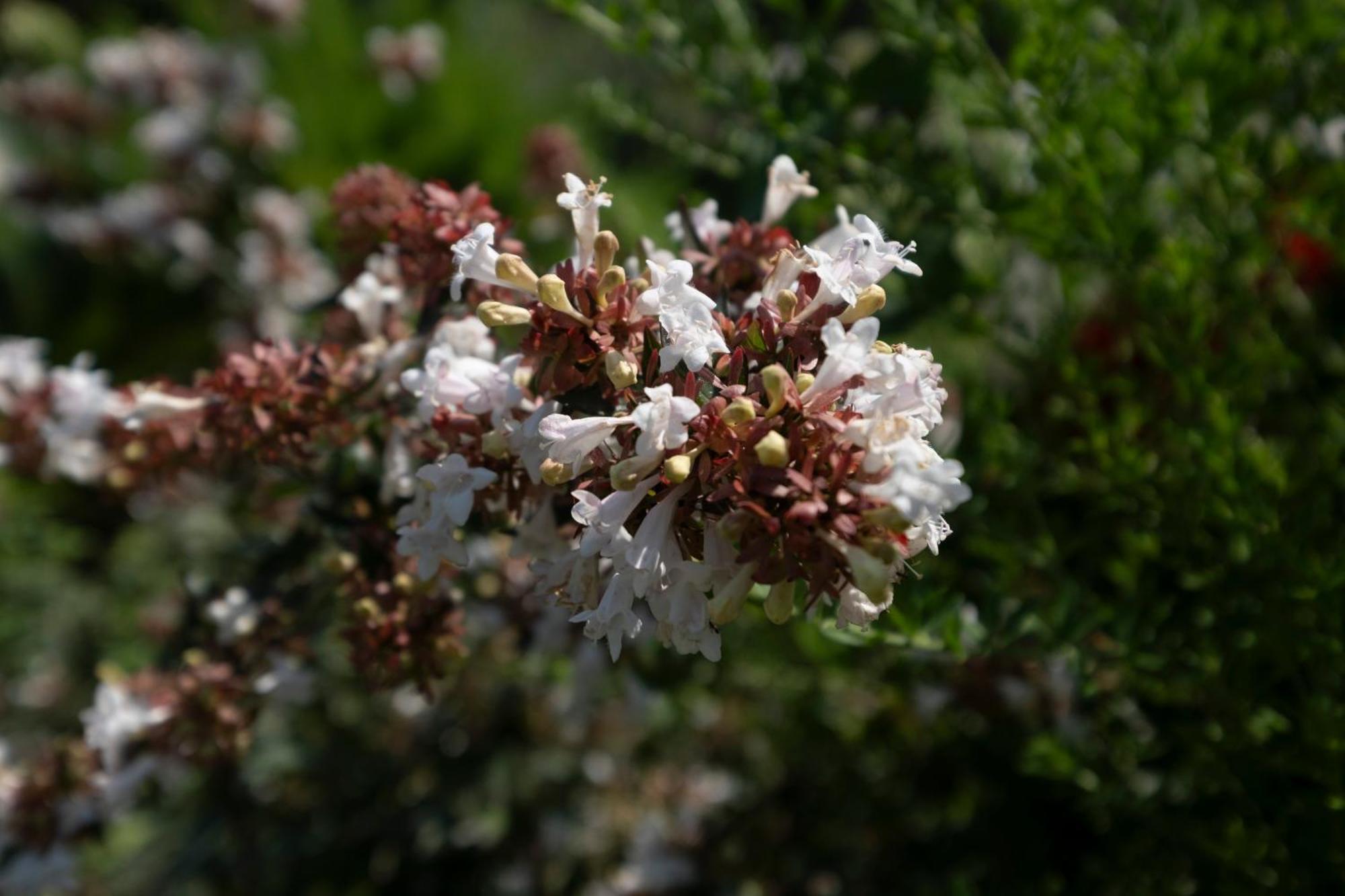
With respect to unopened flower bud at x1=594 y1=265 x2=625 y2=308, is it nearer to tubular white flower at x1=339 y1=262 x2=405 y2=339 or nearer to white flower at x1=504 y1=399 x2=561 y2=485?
white flower at x1=504 y1=399 x2=561 y2=485

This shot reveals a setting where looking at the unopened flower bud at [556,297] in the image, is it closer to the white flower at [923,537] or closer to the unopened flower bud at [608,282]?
the unopened flower bud at [608,282]

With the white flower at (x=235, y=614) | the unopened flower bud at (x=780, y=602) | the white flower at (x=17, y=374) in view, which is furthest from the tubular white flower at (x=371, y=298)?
the white flower at (x=17, y=374)

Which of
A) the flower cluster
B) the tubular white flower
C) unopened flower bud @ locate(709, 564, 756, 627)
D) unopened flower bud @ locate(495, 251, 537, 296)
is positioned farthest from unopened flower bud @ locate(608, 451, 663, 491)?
the tubular white flower

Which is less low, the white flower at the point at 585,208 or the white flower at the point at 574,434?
the white flower at the point at 585,208

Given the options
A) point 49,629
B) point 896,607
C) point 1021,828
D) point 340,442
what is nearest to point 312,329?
point 340,442

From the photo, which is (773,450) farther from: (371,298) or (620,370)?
(371,298)

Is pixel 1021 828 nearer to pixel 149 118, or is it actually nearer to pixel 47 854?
pixel 47 854

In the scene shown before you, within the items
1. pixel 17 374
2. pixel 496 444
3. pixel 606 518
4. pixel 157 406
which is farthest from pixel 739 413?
pixel 17 374
